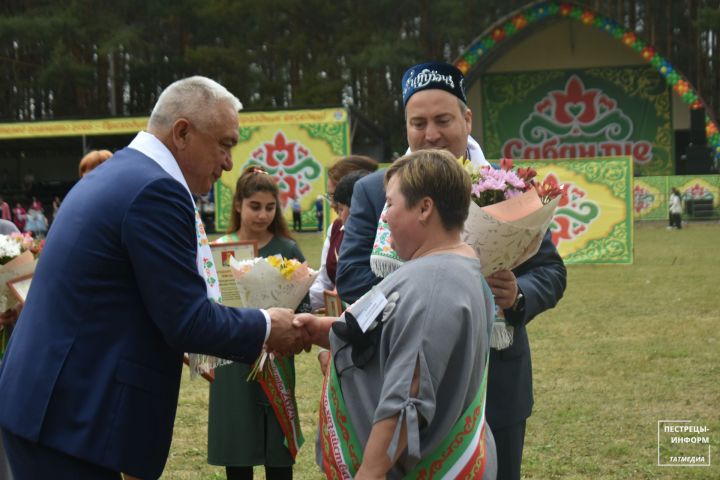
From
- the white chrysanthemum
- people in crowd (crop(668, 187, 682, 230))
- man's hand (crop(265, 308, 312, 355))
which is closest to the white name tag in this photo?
man's hand (crop(265, 308, 312, 355))

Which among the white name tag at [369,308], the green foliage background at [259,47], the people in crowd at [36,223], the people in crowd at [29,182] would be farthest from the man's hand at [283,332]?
the green foliage background at [259,47]

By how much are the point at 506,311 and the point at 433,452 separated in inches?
25.8

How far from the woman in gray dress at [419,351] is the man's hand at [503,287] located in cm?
29

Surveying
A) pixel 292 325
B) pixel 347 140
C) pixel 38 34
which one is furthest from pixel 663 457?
pixel 38 34

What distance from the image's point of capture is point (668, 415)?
6.28 m

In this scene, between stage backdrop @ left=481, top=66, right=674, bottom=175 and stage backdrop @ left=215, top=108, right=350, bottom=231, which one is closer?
stage backdrop @ left=215, top=108, right=350, bottom=231

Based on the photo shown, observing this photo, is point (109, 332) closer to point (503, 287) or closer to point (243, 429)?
point (503, 287)

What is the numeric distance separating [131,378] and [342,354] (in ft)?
1.84

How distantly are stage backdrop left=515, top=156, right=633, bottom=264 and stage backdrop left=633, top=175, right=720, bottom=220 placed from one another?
11.6 metres

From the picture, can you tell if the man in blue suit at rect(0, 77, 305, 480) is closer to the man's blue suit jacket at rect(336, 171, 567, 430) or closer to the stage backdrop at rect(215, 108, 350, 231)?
the man's blue suit jacket at rect(336, 171, 567, 430)

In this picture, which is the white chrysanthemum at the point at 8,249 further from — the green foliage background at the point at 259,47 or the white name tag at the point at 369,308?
the green foliage background at the point at 259,47

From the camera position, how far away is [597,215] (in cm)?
1633

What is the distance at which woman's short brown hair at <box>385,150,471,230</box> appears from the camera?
8.14ft

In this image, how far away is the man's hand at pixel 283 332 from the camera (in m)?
3.01
